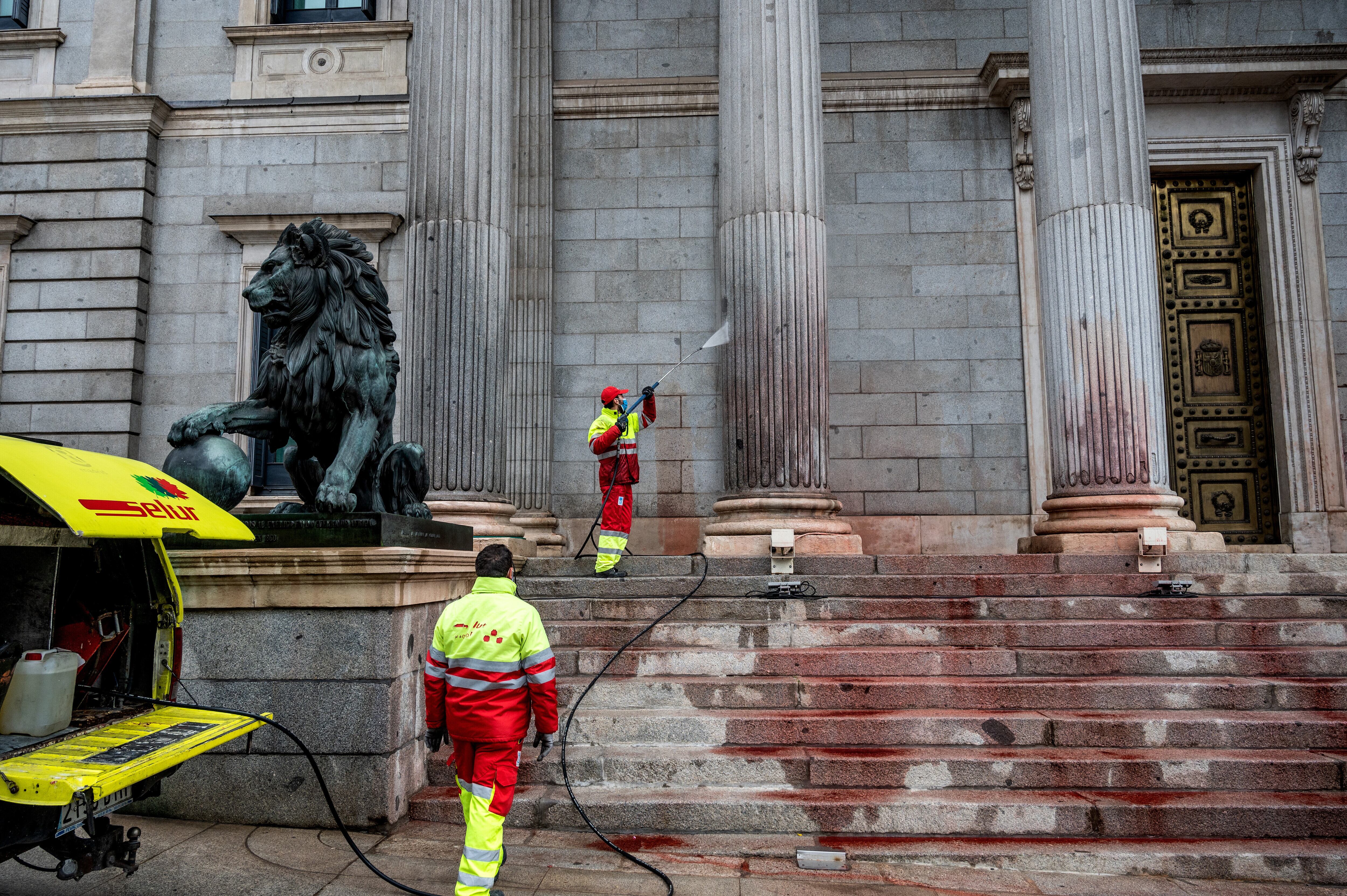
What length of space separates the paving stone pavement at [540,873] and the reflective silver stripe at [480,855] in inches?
18.3

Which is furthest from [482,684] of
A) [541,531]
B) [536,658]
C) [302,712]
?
[541,531]

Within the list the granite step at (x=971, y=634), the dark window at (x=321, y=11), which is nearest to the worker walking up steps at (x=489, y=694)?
the granite step at (x=971, y=634)

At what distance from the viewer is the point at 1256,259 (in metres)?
13.5

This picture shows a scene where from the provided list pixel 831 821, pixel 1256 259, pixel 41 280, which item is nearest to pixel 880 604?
pixel 831 821

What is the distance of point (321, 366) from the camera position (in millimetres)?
5996

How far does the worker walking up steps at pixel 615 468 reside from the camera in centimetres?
912

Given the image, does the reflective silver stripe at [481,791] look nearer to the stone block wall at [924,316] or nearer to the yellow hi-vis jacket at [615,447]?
the yellow hi-vis jacket at [615,447]

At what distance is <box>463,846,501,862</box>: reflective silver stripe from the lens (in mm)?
4082

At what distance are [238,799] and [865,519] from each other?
968 cm

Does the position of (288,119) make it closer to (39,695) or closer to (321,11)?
(321,11)

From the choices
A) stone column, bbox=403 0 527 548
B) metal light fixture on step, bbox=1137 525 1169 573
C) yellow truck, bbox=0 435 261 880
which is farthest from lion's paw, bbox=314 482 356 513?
metal light fixture on step, bbox=1137 525 1169 573

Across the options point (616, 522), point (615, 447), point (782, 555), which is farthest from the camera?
point (615, 447)

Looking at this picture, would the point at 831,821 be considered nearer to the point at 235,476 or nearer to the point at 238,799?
the point at 238,799

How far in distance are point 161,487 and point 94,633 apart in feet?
2.62
